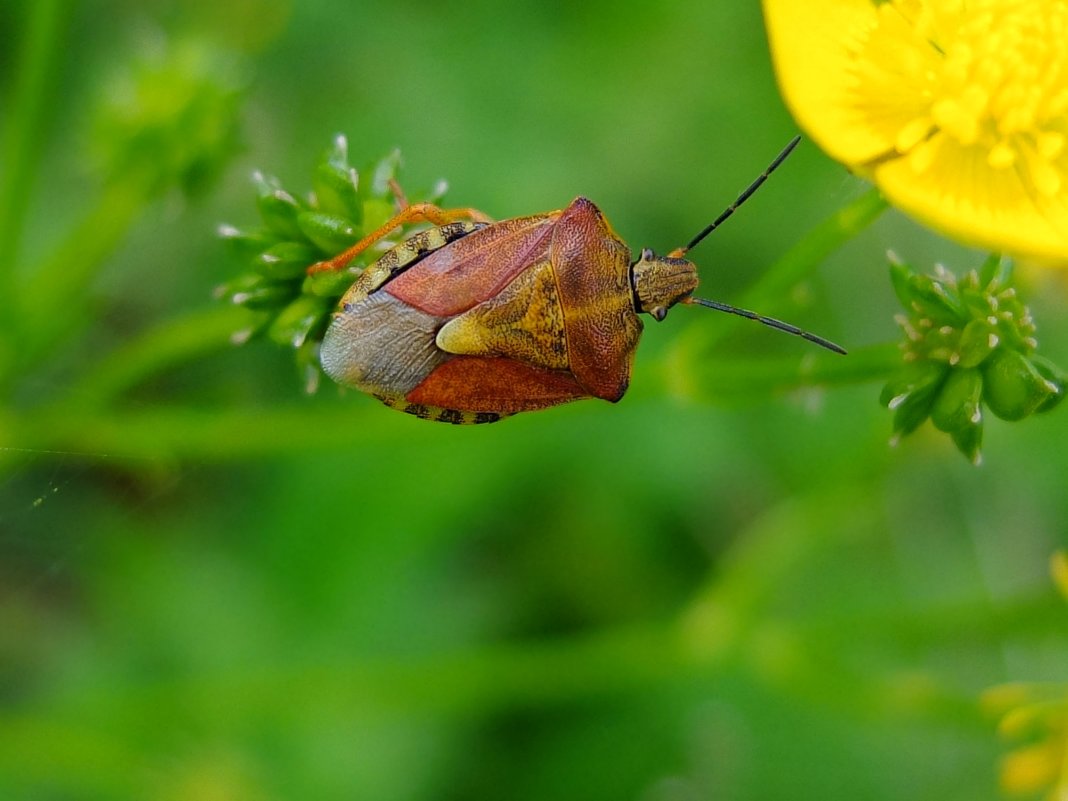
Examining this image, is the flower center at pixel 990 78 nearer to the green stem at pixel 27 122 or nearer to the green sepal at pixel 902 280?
the green sepal at pixel 902 280

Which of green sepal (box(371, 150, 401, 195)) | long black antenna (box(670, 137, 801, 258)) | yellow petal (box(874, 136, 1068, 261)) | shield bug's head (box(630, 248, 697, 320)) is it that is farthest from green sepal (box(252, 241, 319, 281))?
yellow petal (box(874, 136, 1068, 261))

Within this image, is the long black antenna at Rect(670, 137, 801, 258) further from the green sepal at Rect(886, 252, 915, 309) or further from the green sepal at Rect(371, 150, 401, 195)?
the green sepal at Rect(371, 150, 401, 195)

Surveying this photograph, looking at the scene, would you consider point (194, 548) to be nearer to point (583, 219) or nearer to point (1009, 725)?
point (583, 219)

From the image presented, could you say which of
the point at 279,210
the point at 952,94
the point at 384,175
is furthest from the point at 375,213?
the point at 952,94

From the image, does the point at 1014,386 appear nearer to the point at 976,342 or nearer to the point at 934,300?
the point at 976,342

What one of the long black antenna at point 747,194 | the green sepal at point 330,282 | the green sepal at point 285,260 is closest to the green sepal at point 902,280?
the long black antenna at point 747,194

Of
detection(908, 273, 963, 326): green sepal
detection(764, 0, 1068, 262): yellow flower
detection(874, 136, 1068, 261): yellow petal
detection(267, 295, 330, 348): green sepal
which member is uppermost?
detection(764, 0, 1068, 262): yellow flower

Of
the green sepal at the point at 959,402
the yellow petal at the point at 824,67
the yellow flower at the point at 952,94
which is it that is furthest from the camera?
the green sepal at the point at 959,402
